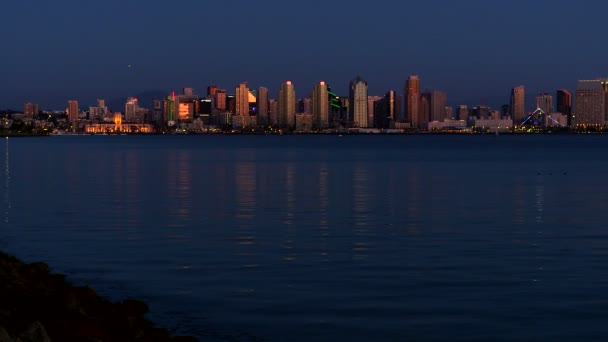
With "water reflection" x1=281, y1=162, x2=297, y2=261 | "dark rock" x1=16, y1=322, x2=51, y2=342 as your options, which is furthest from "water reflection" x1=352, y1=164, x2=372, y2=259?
"dark rock" x1=16, y1=322, x2=51, y2=342

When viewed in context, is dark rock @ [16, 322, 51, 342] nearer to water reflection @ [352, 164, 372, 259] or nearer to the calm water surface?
the calm water surface

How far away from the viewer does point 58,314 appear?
13.1 metres

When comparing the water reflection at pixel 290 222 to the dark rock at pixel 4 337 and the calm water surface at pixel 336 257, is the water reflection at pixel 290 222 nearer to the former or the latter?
the calm water surface at pixel 336 257

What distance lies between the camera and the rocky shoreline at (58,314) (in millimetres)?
11336

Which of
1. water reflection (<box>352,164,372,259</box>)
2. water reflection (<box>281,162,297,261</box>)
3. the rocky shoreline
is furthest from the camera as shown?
water reflection (<box>352,164,372,259</box>)

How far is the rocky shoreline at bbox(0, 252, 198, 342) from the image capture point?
37.2ft

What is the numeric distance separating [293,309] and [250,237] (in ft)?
36.0

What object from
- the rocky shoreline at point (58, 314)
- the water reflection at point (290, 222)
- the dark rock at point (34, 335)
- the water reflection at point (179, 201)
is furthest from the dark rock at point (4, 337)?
the water reflection at point (179, 201)

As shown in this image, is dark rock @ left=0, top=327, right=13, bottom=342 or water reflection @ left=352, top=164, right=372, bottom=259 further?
water reflection @ left=352, top=164, right=372, bottom=259

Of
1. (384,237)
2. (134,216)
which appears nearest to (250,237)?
(384,237)

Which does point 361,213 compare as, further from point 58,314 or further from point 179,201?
point 58,314

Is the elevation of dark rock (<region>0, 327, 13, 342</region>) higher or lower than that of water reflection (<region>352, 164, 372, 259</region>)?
higher

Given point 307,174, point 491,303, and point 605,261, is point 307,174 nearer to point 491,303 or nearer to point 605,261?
point 605,261

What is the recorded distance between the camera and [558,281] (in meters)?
19.5
